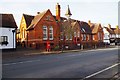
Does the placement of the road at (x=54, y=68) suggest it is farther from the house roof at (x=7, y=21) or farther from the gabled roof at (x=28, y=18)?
the gabled roof at (x=28, y=18)

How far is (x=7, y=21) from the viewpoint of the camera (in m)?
41.6

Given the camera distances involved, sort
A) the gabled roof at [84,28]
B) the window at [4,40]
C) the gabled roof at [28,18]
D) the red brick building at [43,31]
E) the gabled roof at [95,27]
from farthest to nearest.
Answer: the gabled roof at [95,27] → the gabled roof at [84,28] → the gabled roof at [28,18] → the red brick building at [43,31] → the window at [4,40]

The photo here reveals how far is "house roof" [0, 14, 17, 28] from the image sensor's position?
132ft

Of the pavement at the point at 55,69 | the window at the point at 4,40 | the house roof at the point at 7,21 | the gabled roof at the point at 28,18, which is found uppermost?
the gabled roof at the point at 28,18

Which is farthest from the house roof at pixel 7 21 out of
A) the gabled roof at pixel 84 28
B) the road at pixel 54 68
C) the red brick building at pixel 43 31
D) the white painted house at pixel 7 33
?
the gabled roof at pixel 84 28

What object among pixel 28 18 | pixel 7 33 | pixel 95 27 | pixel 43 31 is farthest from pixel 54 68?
pixel 95 27

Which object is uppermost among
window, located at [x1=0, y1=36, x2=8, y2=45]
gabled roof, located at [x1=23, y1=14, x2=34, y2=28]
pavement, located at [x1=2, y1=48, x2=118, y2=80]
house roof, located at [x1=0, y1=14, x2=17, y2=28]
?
gabled roof, located at [x1=23, y1=14, x2=34, y2=28]

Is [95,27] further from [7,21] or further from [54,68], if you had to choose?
[54,68]

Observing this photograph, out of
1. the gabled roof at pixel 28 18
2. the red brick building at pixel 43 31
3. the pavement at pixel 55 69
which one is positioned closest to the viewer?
the pavement at pixel 55 69

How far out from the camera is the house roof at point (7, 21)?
4022cm

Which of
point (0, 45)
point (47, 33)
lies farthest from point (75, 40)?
point (0, 45)

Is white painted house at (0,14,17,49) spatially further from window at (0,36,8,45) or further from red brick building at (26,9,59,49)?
red brick building at (26,9,59,49)

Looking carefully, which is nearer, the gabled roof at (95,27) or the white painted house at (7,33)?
the white painted house at (7,33)

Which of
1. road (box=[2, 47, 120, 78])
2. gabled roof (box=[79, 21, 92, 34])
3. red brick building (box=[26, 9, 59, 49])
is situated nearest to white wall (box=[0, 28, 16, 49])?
red brick building (box=[26, 9, 59, 49])
